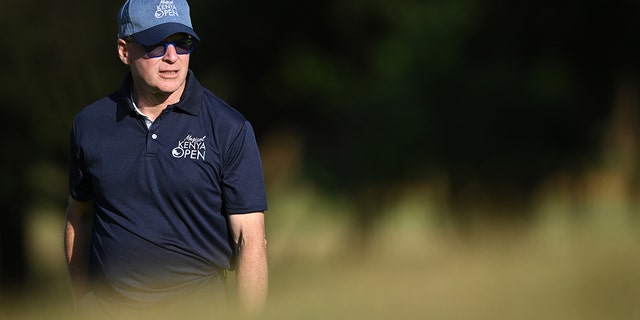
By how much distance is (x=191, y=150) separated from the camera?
4992 mm

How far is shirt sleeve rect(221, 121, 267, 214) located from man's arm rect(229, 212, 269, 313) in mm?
43

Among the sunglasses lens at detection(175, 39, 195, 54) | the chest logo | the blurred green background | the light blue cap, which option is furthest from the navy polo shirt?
the blurred green background

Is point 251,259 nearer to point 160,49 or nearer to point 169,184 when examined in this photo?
point 169,184

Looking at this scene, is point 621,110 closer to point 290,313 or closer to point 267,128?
point 267,128

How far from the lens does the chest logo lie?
4980 millimetres

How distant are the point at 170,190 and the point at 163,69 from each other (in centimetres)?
50

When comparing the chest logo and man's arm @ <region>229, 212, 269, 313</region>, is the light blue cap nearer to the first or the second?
the chest logo

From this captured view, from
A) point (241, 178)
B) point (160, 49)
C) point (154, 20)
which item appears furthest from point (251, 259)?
point (154, 20)

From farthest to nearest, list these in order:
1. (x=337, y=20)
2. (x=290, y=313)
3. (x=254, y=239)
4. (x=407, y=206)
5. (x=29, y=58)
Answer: (x=407, y=206) → (x=337, y=20) → (x=29, y=58) → (x=254, y=239) → (x=290, y=313)

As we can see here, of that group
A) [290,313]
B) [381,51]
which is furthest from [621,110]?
[290,313]

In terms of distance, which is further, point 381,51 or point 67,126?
point 381,51

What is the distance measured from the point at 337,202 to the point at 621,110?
436cm

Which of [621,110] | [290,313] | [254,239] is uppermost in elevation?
[621,110]

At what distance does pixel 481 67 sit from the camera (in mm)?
18453
